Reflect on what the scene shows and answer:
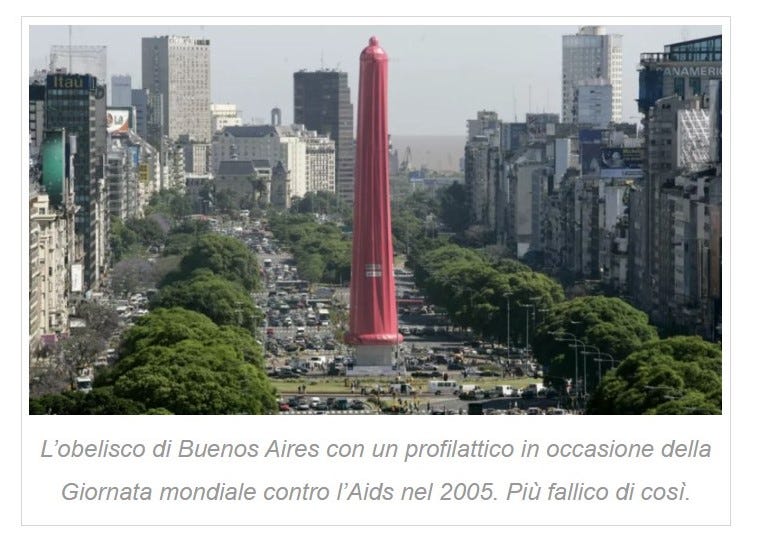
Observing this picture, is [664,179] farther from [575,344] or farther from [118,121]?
[118,121]

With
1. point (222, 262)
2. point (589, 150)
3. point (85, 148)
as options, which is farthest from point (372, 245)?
point (589, 150)

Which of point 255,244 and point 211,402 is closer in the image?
point 211,402

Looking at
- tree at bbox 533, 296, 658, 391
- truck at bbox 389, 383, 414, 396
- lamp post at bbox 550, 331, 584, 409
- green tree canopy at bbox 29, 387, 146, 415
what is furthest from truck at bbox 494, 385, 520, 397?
green tree canopy at bbox 29, 387, 146, 415

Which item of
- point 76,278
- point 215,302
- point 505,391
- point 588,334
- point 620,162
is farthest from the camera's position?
point 620,162

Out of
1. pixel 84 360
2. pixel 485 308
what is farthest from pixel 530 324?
pixel 84 360

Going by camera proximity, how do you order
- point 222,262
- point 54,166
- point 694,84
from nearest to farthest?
point 54,166 < point 222,262 < point 694,84

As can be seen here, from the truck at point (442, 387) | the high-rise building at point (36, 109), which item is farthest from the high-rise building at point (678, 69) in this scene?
the truck at point (442, 387)
